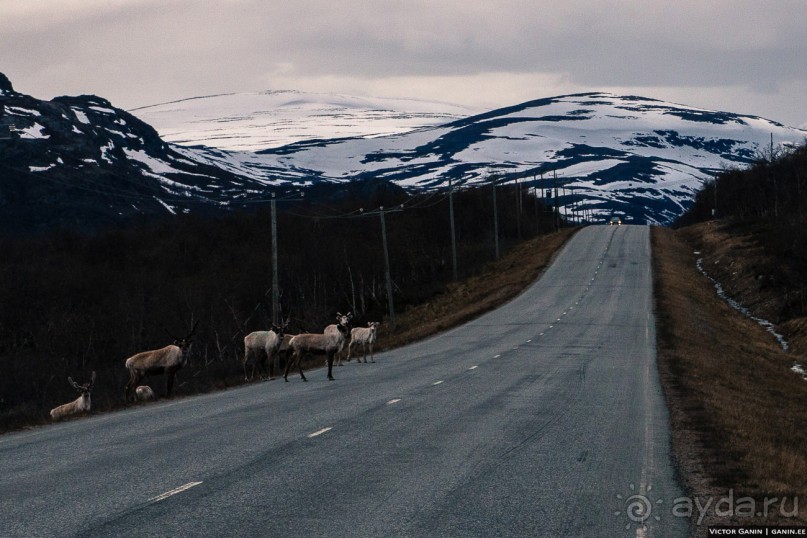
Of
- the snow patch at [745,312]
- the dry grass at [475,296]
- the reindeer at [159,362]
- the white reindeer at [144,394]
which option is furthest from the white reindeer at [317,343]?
the snow patch at [745,312]

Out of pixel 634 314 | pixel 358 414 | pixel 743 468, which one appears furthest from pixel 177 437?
pixel 634 314

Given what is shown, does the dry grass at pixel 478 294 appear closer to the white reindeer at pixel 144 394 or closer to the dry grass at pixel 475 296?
the dry grass at pixel 475 296

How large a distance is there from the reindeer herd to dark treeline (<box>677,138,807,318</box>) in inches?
1792

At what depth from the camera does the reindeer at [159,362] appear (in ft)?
Answer: 86.4

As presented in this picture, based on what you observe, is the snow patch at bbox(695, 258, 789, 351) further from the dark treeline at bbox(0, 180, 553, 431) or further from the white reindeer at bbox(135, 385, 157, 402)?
the white reindeer at bbox(135, 385, 157, 402)

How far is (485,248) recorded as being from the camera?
12962cm

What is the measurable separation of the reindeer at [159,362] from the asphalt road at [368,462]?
1.59 m

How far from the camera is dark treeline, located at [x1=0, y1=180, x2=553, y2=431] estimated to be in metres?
95.6

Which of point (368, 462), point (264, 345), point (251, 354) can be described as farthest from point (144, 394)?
point (368, 462)

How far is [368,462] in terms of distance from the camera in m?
13.9

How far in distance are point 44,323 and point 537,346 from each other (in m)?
71.4

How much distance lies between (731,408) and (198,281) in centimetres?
9839

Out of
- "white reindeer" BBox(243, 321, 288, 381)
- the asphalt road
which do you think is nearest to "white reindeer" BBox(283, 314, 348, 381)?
the asphalt road

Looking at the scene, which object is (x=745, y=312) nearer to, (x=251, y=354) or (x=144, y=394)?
(x=251, y=354)
